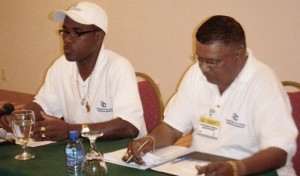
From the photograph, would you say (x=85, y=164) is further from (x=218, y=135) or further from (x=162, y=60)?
(x=162, y=60)

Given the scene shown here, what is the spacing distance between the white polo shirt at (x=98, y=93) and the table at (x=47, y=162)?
0.95 ft

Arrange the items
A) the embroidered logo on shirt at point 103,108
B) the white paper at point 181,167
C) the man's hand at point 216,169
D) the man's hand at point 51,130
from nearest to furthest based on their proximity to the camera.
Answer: the man's hand at point 216,169 → the white paper at point 181,167 → the man's hand at point 51,130 → the embroidered logo on shirt at point 103,108

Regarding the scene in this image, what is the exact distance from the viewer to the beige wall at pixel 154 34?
354cm

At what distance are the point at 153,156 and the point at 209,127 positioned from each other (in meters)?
0.40

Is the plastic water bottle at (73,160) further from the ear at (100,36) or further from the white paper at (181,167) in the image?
the ear at (100,36)

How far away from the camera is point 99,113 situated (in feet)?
8.70

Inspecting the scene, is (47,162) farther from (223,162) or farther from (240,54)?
(240,54)

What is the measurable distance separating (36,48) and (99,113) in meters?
3.24

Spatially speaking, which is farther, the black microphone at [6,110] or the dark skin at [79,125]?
the black microphone at [6,110]

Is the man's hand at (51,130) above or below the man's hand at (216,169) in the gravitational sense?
below

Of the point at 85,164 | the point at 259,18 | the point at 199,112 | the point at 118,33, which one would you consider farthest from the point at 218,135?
the point at 118,33

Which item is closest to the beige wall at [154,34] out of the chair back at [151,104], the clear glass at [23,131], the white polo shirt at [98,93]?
the chair back at [151,104]

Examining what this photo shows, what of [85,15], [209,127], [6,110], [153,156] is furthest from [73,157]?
[85,15]

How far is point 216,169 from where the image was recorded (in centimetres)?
160
